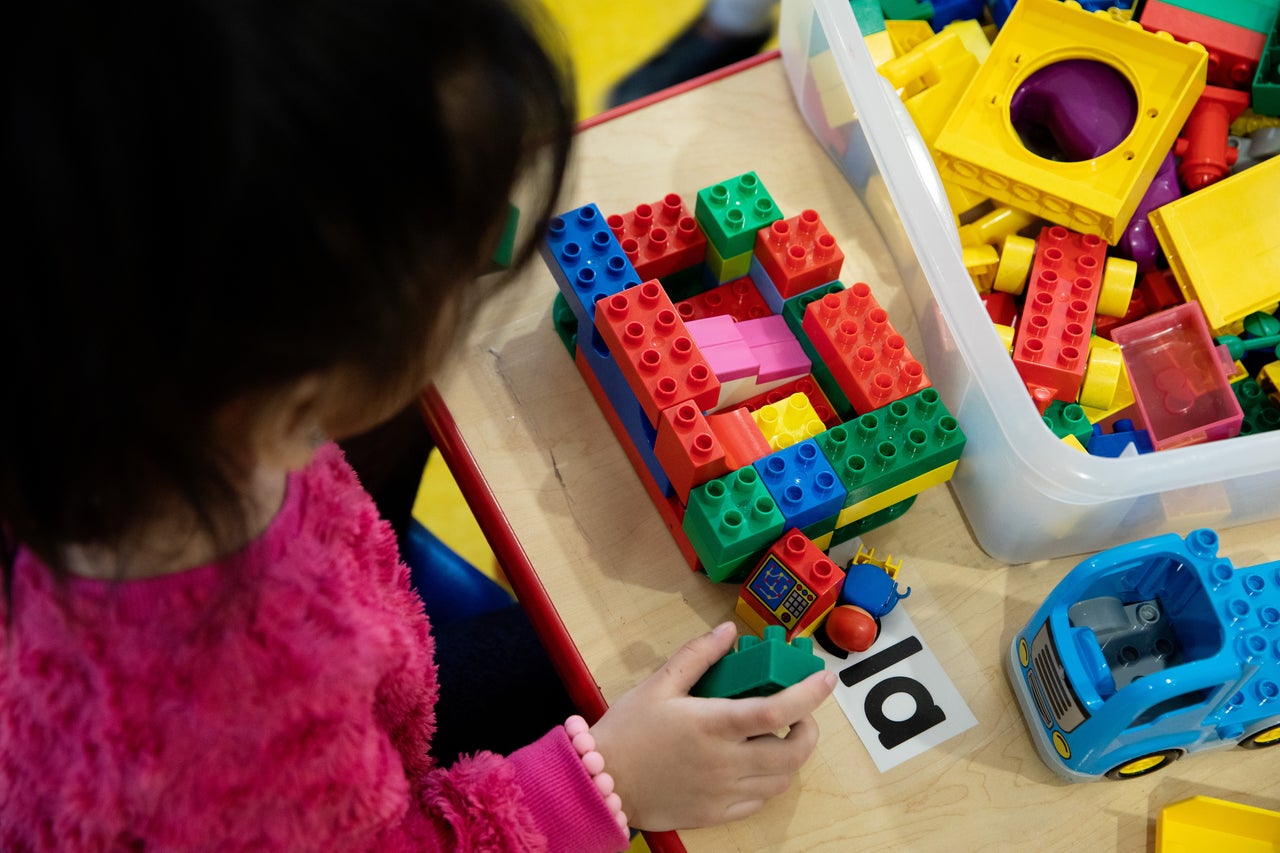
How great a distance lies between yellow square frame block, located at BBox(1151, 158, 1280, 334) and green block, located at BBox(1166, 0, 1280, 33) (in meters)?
0.14

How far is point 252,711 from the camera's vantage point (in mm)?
471

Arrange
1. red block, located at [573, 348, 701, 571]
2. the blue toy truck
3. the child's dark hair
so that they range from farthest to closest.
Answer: red block, located at [573, 348, 701, 571], the blue toy truck, the child's dark hair

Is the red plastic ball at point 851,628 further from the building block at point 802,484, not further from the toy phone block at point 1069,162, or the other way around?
the toy phone block at point 1069,162

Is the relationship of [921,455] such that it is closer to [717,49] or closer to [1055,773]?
[1055,773]

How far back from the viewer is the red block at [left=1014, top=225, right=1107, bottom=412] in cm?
76

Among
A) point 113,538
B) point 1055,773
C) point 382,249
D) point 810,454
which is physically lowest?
point 1055,773

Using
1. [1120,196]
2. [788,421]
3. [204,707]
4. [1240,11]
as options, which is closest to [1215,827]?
[788,421]

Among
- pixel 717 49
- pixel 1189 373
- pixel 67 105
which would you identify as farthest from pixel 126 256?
pixel 717 49

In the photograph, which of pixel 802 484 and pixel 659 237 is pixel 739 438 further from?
pixel 659 237

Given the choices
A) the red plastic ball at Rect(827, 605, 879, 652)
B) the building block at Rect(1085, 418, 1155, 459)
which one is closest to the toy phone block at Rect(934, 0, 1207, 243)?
the building block at Rect(1085, 418, 1155, 459)

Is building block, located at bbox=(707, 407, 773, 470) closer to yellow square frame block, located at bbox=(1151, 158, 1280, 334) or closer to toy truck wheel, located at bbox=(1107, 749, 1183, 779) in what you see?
Answer: toy truck wheel, located at bbox=(1107, 749, 1183, 779)

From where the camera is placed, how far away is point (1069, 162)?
85 cm

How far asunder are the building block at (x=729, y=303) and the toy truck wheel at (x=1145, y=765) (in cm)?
36

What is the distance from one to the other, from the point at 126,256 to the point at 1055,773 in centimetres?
56
